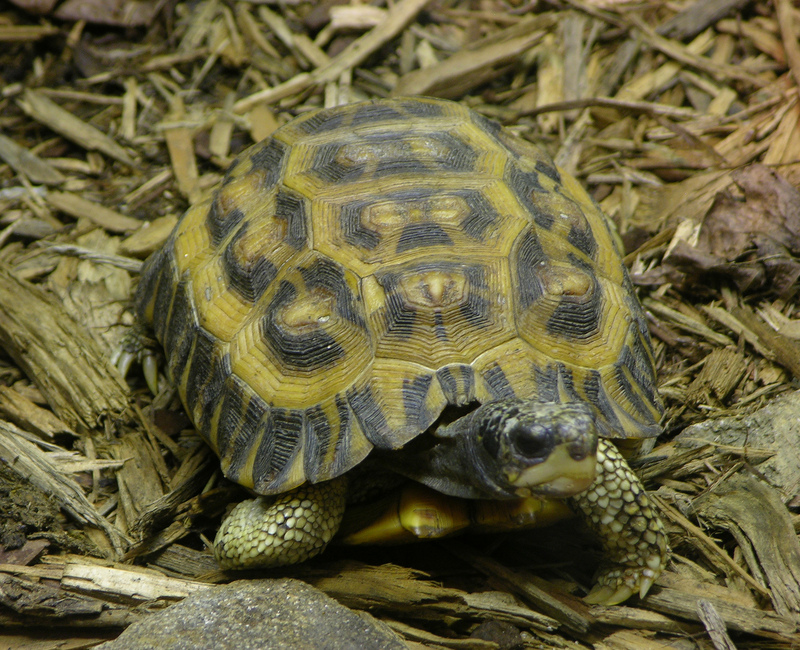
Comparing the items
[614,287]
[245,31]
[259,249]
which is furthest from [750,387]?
[245,31]

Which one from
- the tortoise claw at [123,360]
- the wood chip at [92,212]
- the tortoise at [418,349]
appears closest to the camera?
the tortoise at [418,349]

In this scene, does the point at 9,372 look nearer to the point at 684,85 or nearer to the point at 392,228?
the point at 392,228

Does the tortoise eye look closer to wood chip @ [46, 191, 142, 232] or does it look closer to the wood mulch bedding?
the wood mulch bedding

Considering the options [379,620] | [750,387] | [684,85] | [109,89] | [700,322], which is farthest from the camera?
[109,89]

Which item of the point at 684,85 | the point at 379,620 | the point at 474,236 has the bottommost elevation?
the point at 379,620

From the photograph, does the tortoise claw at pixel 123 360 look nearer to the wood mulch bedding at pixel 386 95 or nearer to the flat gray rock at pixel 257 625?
the wood mulch bedding at pixel 386 95

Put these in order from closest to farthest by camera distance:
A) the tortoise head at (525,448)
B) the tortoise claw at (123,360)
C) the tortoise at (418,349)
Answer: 1. the tortoise head at (525,448)
2. the tortoise at (418,349)
3. the tortoise claw at (123,360)

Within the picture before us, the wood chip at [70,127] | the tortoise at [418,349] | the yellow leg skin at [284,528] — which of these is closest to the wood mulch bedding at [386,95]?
the wood chip at [70,127]

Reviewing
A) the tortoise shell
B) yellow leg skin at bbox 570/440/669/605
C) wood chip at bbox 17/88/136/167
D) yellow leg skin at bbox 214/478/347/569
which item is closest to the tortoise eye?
the tortoise shell
